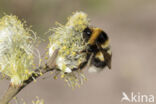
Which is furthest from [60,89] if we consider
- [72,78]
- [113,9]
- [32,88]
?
[72,78]

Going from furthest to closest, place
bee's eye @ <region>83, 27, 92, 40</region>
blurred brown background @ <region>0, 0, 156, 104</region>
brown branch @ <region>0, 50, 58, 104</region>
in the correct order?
blurred brown background @ <region>0, 0, 156, 104</region> → bee's eye @ <region>83, 27, 92, 40</region> → brown branch @ <region>0, 50, 58, 104</region>

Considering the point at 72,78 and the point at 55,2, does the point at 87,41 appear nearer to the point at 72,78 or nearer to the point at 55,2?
the point at 72,78

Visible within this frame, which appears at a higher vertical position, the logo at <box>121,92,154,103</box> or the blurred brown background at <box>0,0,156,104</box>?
the blurred brown background at <box>0,0,156,104</box>

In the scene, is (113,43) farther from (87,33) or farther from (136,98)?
(87,33)

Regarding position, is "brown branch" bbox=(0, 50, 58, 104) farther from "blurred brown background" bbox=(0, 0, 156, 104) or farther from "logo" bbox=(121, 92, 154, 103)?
"logo" bbox=(121, 92, 154, 103)

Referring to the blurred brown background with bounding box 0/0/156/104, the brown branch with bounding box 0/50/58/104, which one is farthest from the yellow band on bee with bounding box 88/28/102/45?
the blurred brown background with bounding box 0/0/156/104
